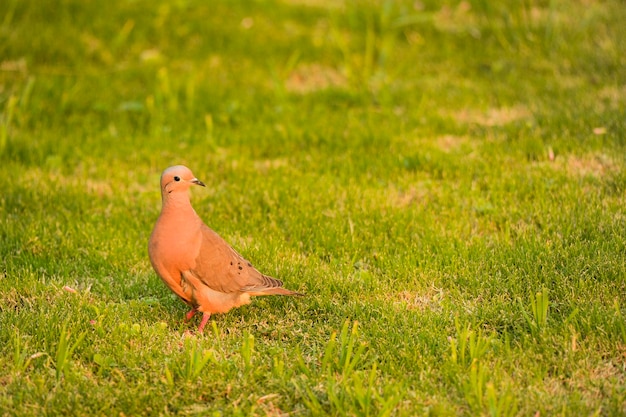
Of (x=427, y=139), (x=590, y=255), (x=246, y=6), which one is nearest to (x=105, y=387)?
(x=590, y=255)

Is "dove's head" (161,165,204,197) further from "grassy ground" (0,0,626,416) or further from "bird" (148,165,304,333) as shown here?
"grassy ground" (0,0,626,416)

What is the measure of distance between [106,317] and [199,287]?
0.55m

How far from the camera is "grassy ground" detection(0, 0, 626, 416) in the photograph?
3746 millimetres

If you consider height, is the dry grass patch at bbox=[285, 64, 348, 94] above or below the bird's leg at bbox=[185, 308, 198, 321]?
above

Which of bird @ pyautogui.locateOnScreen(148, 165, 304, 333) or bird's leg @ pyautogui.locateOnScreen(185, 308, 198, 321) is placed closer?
bird @ pyautogui.locateOnScreen(148, 165, 304, 333)

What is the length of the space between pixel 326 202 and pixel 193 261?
5.54ft

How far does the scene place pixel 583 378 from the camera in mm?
3678

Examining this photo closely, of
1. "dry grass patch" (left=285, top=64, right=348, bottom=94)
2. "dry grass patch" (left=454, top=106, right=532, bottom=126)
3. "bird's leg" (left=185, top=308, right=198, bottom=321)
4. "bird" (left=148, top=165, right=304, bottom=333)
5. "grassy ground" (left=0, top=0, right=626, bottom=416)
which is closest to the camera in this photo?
"grassy ground" (left=0, top=0, right=626, bottom=416)

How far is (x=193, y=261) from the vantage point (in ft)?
13.3

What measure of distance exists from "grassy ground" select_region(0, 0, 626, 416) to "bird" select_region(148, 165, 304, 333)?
7.7 inches

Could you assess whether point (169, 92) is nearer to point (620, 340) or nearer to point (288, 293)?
point (288, 293)

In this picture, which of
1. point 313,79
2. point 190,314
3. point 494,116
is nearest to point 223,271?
point 190,314

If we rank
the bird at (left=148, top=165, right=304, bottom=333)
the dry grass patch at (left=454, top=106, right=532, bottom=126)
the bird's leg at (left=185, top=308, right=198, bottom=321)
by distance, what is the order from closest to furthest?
the bird at (left=148, top=165, right=304, bottom=333) < the bird's leg at (left=185, top=308, right=198, bottom=321) < the dry grass patch at (left=454, top=106, right=532, bottom=126)

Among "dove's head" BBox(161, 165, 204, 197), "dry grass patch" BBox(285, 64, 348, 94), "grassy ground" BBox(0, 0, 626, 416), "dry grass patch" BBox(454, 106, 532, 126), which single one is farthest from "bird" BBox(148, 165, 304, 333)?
"dry grass patch" BBox(285, 64, 348, 94)
